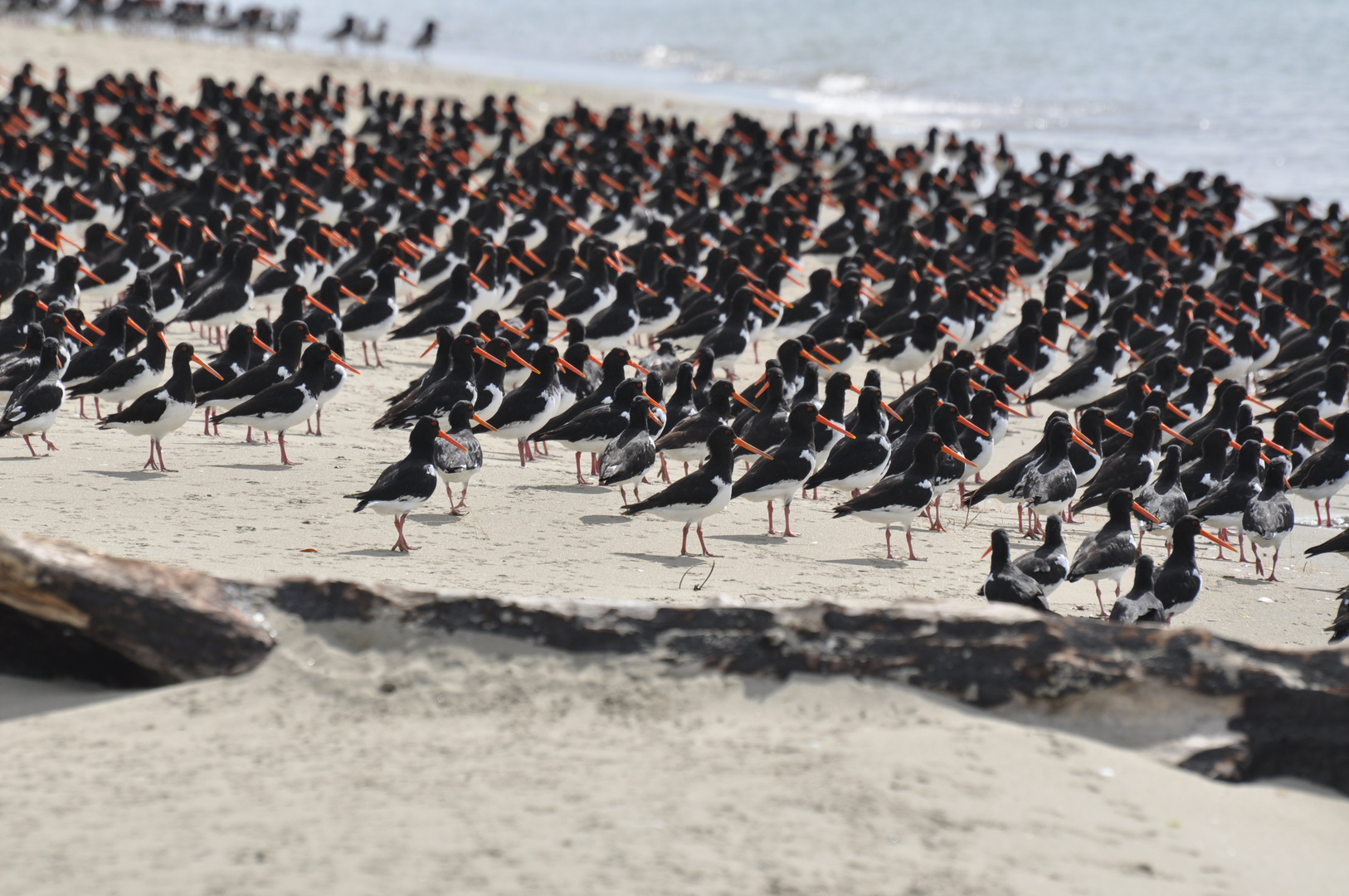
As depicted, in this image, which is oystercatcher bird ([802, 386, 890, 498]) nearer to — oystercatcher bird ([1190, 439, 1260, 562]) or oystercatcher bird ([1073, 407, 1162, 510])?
oystercatcher bird ([1073, 407, 1162, 510])

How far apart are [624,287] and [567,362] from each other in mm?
2348

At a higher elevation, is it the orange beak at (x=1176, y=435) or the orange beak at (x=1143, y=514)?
the orange beak at (x=1176, y=435)

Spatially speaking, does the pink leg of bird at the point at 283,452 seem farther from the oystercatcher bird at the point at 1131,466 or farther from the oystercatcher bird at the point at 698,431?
the oystercatcher bird at the point at 1131,466

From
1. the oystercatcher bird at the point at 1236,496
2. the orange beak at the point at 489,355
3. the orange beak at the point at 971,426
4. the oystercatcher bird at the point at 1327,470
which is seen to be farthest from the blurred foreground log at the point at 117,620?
the oystercatcher bird at the point at 1327,470

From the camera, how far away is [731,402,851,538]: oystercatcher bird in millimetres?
10211

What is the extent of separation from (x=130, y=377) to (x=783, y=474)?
5150 mm

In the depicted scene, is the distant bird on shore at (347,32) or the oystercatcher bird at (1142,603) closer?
the oystercatcher bird at (1142,603)

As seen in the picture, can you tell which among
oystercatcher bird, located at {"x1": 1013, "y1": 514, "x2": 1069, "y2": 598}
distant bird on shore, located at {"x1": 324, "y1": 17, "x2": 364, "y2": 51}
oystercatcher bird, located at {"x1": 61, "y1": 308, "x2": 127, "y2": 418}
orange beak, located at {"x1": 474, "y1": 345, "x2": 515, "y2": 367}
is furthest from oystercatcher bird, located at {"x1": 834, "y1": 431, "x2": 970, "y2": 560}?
distant bird on shore, located at {"x1": 324, "y1": 17, "x2": 364, "y2": 51}

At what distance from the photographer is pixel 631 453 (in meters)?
10.5

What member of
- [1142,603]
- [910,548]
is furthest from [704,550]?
[1142,603]

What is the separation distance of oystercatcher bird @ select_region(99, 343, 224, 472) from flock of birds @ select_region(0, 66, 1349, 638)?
0.03 m

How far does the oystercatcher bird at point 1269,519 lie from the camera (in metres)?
10.1

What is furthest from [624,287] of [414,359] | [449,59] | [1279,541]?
[449,59]

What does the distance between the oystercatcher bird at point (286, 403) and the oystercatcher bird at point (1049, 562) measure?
17.2 feet
